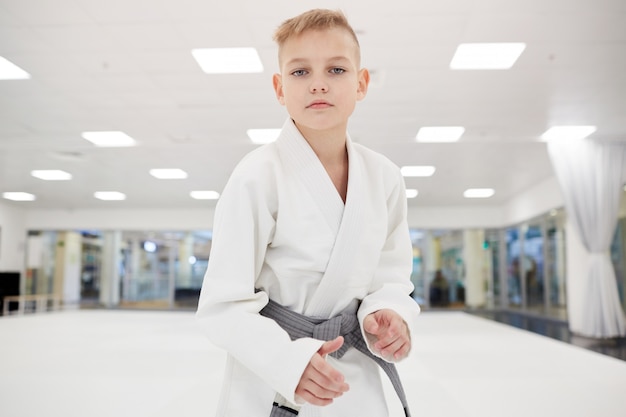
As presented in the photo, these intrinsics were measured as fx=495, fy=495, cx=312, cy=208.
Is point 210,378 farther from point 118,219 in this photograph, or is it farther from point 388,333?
point 118,219

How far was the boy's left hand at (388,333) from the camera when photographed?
2.95 ft

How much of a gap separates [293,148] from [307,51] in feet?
0.66

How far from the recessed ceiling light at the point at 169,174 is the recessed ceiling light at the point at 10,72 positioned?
5180 mm

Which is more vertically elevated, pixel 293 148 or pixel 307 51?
pixel 307 51

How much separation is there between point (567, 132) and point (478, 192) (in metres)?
5.83

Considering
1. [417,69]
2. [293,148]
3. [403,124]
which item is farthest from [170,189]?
[293,148]

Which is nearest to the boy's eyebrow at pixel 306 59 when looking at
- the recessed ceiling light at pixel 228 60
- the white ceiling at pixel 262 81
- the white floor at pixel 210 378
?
the white floor at pixel 210 378

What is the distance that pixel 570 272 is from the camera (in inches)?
388

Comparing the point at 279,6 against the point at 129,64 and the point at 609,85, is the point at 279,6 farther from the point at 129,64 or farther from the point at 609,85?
the point at 609,85

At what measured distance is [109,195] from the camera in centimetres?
1452

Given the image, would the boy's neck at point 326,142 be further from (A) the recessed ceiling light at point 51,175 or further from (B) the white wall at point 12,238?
(B) the white wall at point 12,238

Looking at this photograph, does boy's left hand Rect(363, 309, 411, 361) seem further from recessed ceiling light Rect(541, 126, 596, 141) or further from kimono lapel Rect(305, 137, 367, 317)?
recessed ceiling light Rect(541, 126, 596, 141)

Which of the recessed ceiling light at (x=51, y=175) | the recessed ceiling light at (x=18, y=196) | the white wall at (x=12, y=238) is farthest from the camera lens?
the white wall at (x=12, y=238)

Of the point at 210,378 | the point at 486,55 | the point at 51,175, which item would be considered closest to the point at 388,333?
the point at 210,378
